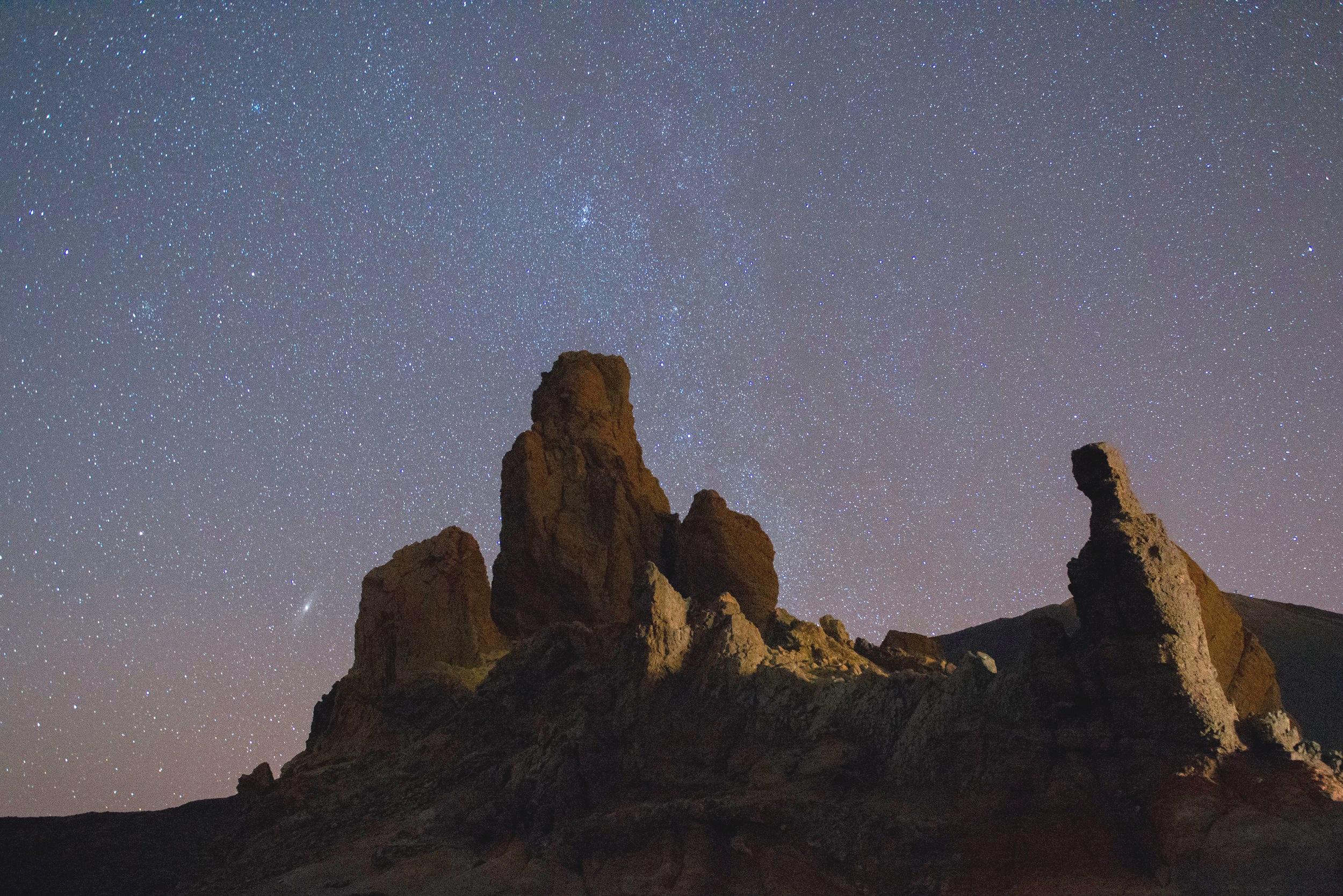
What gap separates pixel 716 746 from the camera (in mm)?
15680

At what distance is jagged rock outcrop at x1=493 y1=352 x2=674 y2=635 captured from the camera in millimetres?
27047

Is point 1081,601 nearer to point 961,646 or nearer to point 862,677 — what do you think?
point 862,677

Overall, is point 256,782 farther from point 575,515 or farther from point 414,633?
point 575,515

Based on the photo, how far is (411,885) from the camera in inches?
633

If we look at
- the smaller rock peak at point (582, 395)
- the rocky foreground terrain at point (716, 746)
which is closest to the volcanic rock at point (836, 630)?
the rocky foreground terrain at point (716, 746)

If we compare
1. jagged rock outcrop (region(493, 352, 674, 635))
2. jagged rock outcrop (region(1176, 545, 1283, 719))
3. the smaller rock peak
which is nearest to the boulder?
jagged rock outcrop (region(493, 352, 674, 635))

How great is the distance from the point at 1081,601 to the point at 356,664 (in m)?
19.7

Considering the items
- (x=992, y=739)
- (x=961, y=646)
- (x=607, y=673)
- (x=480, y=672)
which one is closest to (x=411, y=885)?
(x=607, y=673)

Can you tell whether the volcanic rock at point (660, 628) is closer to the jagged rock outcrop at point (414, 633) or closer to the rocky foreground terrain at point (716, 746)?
the rocky foreground terrain at point (716, 746)

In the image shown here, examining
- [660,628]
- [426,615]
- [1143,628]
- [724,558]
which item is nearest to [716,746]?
[660,628]

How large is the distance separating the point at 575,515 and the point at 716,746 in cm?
1333

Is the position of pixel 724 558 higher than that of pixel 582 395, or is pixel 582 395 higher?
pixel 582 395

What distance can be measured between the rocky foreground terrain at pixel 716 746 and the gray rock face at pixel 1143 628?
0.04 metres

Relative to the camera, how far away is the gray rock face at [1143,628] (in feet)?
37.2
